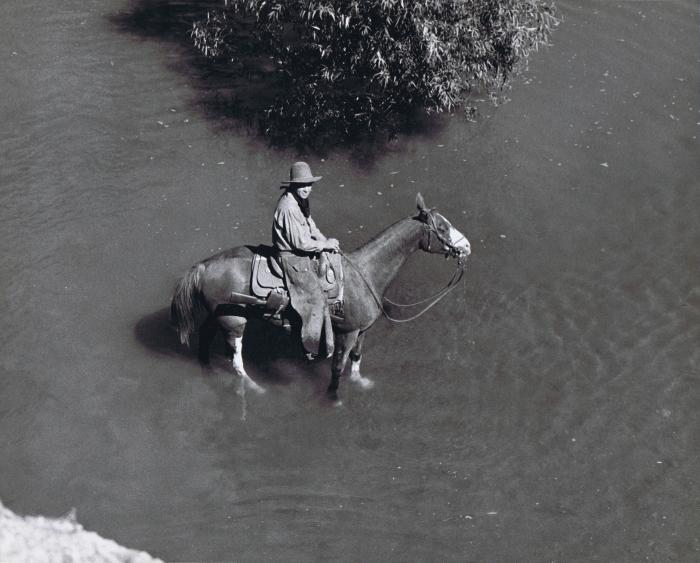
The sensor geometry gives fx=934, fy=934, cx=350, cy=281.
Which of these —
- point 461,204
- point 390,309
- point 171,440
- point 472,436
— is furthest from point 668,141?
point 171,440

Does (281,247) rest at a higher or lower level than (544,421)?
higher

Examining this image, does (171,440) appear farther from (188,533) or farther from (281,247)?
(281,247)

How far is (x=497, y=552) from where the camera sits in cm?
973

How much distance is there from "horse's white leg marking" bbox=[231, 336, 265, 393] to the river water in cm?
14

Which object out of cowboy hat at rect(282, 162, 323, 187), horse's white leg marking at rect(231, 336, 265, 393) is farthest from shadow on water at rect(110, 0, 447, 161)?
cowboy hat at rect(282, 162, 323, 187)

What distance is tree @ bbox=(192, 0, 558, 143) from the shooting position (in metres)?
14.9

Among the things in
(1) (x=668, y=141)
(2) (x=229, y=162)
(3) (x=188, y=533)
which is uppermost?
(1) (x=668, y=141)

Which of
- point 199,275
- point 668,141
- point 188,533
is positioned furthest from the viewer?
point 668,141

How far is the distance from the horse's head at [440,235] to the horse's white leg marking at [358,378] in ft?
5.86

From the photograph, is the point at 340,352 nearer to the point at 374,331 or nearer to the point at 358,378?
the point at 358,378

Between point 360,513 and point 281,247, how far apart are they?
9.84 ft

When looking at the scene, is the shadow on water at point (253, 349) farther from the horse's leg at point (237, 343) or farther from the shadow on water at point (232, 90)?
the shadow on water at point (232, 90)

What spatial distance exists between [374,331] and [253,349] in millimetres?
1648

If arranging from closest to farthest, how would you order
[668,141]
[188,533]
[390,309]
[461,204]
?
[188,533] → [390,309] → [461,204] → [668,141]
